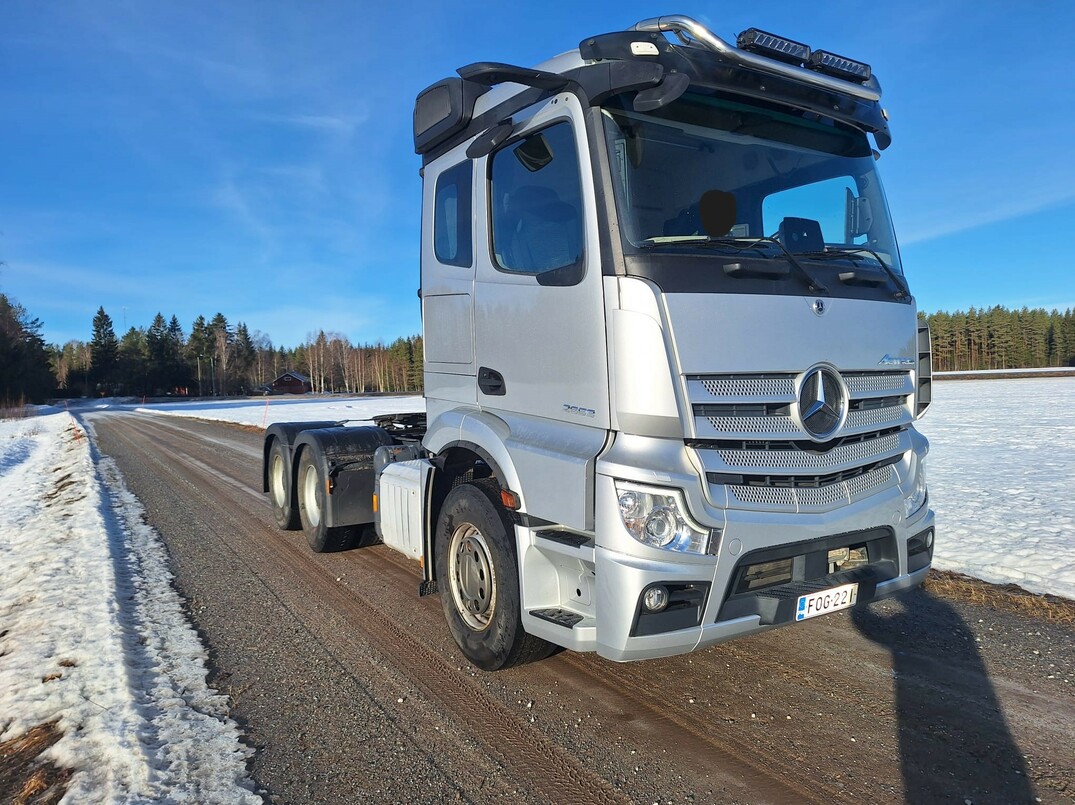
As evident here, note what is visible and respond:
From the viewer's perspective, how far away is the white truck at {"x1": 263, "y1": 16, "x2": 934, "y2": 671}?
290 centimetres

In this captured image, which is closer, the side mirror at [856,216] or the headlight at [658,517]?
the headlight at [658,517]

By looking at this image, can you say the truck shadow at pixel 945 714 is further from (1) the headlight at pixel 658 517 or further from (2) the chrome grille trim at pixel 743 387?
(2) the chrome grille trim at pixel 743 387

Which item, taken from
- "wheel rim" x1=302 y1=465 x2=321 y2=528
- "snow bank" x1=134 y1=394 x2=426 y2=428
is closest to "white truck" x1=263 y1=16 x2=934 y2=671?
"wheel rim" x1=302 y1=465 x2=321 y2=528

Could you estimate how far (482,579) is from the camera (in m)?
3.85

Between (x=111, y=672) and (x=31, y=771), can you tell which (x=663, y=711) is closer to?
(x=31, y=771)

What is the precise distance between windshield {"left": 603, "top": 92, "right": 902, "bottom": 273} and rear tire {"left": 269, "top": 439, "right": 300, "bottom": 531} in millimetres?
5295

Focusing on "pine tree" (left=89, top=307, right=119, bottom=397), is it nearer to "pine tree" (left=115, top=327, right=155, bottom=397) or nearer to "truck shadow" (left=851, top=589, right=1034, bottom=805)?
"pine tree" (left=115, top=327, right=155, bottom=397)

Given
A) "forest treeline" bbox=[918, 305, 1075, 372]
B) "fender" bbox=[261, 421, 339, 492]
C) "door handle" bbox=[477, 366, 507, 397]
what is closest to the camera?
"door handle" bbox=[477, 366, 507, 397]

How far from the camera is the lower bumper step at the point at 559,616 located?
10.2 ft

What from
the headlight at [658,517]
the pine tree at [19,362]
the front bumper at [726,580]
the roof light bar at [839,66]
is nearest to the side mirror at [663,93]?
the roof light bar at [839,66]

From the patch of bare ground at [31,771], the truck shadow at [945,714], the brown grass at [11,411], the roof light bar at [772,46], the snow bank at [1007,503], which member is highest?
the roof light bar at [772,46]

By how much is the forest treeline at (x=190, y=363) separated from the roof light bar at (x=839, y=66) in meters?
69.4

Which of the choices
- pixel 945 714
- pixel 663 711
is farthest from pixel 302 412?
pixel 945 714

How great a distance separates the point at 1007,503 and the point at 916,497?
4.93m
